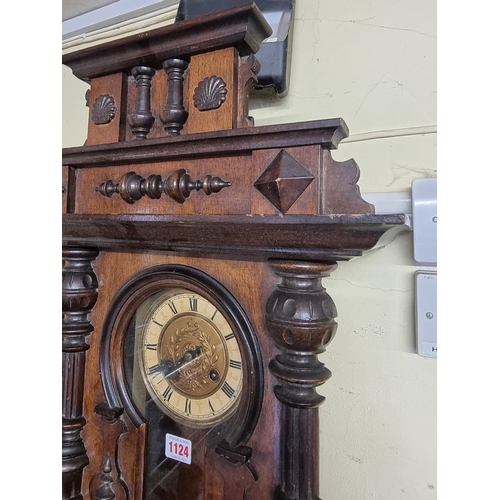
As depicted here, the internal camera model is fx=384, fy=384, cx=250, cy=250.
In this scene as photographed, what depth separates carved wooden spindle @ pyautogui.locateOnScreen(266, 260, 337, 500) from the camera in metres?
0.43

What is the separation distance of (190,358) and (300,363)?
183 mm

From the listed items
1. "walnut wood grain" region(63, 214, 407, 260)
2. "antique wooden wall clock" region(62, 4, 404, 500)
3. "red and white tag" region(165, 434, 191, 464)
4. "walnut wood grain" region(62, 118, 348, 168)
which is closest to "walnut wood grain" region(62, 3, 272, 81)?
"antique wooden wall clock" region(62, 4, 404, 500)

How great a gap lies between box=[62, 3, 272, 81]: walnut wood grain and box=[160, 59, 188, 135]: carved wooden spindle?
0.01 meters

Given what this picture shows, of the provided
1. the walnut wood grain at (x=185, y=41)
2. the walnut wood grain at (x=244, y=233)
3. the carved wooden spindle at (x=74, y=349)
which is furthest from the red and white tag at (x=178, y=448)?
the walnut wood grain at (x=185, y=41)

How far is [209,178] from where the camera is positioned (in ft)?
1.57

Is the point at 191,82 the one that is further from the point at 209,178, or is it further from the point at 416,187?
the point at 416,187

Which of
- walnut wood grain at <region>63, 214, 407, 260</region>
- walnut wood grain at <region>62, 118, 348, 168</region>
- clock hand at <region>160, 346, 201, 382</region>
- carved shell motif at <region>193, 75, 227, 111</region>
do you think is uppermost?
carved shell motif at <region>193, 75, 227, 111</region>

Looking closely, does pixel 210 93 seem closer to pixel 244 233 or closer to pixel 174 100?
pixel 174 100

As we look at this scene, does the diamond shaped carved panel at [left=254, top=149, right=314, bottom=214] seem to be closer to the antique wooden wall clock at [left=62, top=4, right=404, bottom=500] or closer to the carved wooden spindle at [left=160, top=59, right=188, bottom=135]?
the antique wooden wall clock at [left=62, top=4, right=404, bottom=500]

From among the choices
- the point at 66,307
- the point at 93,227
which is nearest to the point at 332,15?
the point at 93,227

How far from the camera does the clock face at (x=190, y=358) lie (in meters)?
0.52

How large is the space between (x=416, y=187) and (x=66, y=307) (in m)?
0.57

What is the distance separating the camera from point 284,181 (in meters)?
0.41
